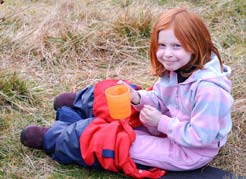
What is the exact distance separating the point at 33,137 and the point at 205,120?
977mm

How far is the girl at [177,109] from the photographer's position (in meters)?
2.24

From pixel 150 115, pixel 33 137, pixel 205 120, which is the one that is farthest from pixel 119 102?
pixel 33 137

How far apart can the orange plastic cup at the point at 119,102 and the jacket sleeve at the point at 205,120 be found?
9.6 inches

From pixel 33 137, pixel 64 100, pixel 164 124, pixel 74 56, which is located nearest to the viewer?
pixel 164 124

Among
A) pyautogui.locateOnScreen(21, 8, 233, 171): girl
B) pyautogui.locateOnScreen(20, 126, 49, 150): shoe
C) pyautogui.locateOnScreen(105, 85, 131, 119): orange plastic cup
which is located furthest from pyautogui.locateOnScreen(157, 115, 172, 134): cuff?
pyautogui.locateOnScreen(20, 126, 49, 150): shoe

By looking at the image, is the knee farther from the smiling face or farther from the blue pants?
the smiling face

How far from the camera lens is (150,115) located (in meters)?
2.41

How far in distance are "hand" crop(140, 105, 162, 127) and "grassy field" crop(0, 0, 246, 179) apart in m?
0.36

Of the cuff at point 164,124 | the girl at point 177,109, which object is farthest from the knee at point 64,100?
the cuff at point 164,124

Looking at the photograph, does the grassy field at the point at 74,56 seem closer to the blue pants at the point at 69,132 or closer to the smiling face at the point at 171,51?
the blue pants at the point at 69,132

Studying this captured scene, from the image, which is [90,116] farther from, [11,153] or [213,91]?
[213,91]

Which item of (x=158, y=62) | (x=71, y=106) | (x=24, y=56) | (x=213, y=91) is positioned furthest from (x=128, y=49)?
(x=213, y=91)

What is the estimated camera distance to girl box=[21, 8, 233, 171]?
2.24 meters

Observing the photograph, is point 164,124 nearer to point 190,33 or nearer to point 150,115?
point 150,115
